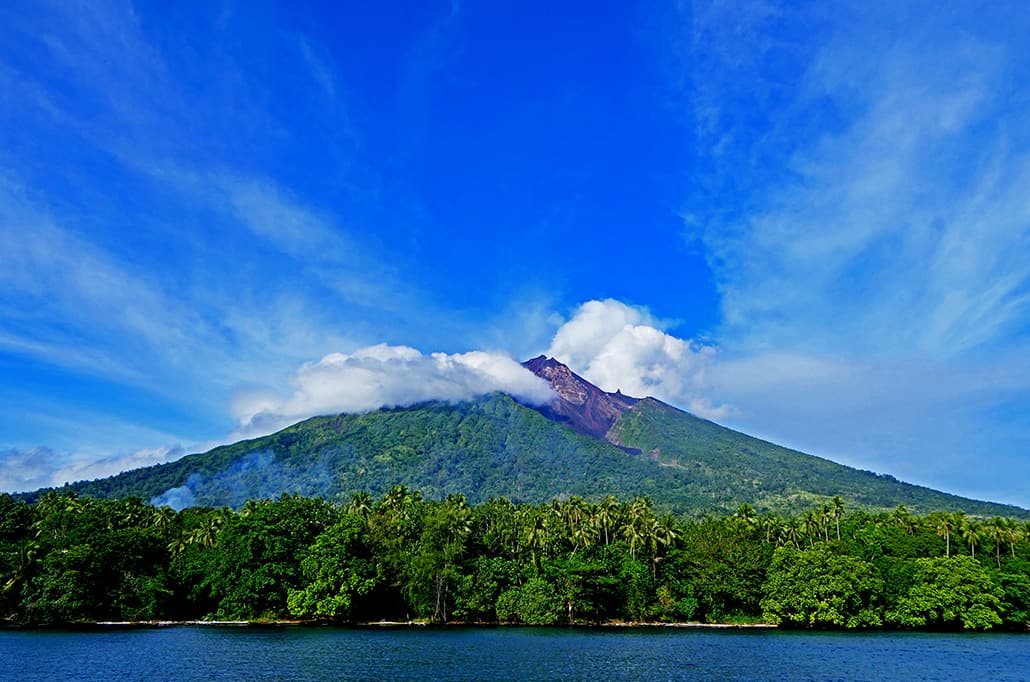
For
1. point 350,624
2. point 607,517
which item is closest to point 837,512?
point 607,517

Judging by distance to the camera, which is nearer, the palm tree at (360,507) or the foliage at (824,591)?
the foliage at (824,591)

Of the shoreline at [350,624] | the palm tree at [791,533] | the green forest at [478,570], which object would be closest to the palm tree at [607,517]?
the green forest at [478,570]

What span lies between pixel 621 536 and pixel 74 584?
177 feet

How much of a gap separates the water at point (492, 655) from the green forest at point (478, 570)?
572 centimetres

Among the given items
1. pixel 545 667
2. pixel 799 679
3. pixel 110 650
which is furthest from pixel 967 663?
pixel 110 650

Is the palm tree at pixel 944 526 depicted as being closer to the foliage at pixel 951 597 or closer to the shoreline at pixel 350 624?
the foliage at pixel 951 597

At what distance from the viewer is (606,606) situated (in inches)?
2817

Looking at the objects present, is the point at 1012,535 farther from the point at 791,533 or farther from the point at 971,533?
the point at 791,533

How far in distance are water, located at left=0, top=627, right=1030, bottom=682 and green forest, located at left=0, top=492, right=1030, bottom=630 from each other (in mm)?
5716

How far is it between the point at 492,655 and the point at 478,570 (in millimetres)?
25168

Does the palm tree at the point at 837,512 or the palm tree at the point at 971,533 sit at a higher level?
the palm tree at the point at 837,512

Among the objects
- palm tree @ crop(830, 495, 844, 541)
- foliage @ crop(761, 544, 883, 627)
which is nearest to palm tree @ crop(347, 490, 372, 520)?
foliage @ crop(761, 544, 883, 627)

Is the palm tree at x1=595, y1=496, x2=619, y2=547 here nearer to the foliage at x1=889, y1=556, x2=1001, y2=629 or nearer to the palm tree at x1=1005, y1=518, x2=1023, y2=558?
the foliage at x1=889, y1=556, x2=1001, y2=629

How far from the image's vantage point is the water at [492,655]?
3688cm
